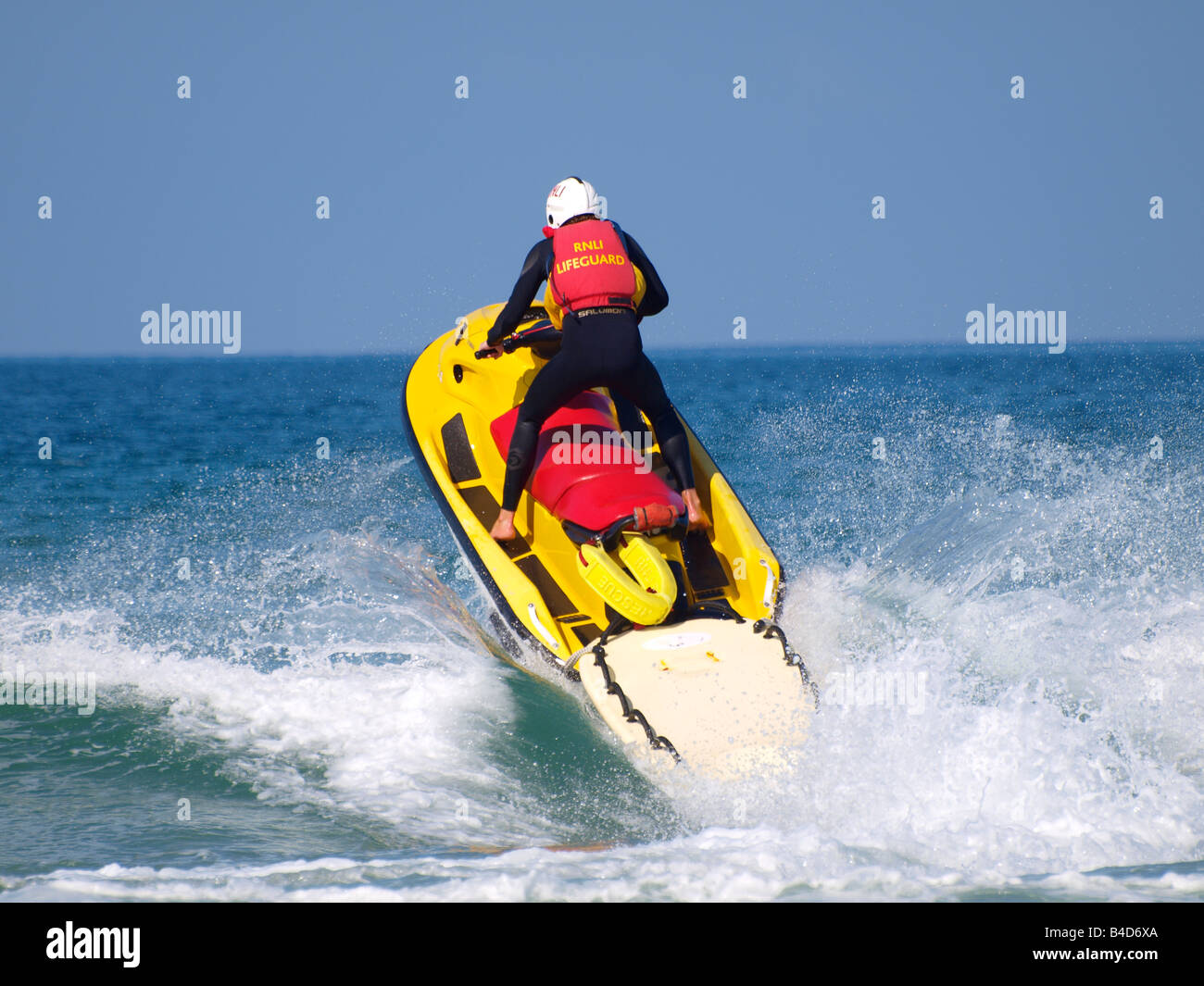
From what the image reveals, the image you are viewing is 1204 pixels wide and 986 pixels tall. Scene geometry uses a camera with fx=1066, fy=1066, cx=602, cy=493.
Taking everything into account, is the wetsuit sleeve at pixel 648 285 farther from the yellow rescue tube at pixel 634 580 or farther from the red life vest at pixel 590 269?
the yellow rescue tube at pixel 634 580

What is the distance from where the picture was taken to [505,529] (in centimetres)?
553

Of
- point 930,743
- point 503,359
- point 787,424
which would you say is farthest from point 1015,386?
point 930,743

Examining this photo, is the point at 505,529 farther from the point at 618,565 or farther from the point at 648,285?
the point at 648,285

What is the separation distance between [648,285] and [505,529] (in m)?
1.45

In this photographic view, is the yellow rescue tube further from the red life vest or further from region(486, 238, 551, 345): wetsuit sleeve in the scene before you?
region(486, 238, 551, 345): wetsuit sleeve

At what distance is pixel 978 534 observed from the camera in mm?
7434

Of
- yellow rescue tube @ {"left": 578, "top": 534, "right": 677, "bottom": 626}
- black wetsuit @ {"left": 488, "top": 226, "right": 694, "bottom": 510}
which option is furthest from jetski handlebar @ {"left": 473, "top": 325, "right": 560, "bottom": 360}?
yellow rescue tube @ {"left": 578, "top": 534, "right": 677, "bottom": 626}

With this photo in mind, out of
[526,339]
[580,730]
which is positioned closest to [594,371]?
[526,339]

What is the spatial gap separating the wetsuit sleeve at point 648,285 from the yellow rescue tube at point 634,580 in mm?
1217

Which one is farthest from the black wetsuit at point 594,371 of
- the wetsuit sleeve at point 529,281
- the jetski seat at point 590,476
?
the jetski seat at point 590,476

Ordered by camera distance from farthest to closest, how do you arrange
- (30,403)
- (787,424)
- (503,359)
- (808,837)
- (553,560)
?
(30,403) < (787,424) < (503,359) < (553,560) < (808,837)
